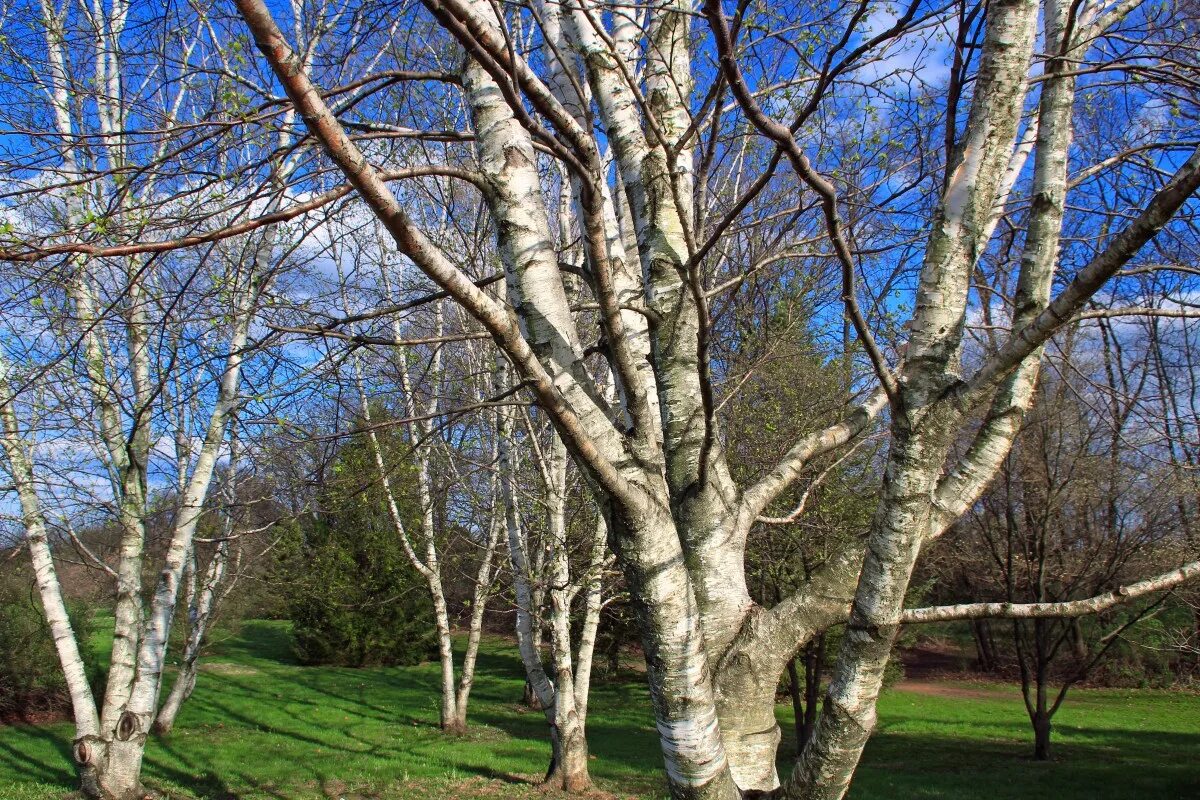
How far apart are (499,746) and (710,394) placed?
11.2 m

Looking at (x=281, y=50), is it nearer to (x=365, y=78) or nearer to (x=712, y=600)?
(x=365, y=78)

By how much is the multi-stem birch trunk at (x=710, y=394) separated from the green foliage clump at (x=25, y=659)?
15421mm

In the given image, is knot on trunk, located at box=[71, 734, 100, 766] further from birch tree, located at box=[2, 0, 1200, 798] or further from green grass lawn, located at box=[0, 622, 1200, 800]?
birch tree, located at box=[2, 0, 1200, 798]

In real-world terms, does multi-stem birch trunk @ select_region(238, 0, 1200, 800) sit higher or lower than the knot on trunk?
higher

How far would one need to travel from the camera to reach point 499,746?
38.0 feet

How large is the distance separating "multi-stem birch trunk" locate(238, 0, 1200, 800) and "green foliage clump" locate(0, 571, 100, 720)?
15.4 meters

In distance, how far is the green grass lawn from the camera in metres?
9.06

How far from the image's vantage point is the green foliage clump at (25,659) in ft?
44.8

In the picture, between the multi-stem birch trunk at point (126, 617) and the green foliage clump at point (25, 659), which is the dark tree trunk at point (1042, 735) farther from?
the green foliage clump at point (25, 659)

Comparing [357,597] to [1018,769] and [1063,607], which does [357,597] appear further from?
[1063,607]

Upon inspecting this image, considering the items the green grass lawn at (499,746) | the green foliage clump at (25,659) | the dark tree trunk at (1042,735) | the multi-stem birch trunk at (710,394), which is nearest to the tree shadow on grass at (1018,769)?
the green grass lawn at (499,746)

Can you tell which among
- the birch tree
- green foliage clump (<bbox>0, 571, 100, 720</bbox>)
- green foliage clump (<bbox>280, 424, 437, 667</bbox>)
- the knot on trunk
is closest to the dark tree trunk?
the birch tree

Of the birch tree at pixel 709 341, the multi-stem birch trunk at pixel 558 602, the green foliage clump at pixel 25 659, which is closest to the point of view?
the birch tree at pixel 709 341

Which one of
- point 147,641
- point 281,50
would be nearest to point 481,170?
point 281,50
